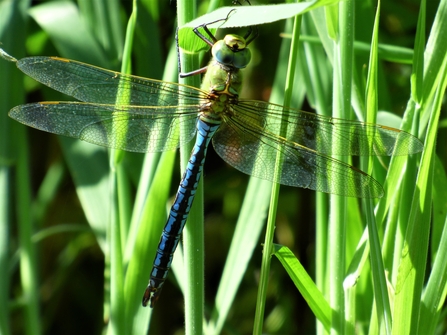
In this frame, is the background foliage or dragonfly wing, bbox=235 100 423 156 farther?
the background foliage

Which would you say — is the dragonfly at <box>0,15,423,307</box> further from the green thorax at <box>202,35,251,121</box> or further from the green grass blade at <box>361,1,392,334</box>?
the green grass blade at <box>361,1,392,334</box>

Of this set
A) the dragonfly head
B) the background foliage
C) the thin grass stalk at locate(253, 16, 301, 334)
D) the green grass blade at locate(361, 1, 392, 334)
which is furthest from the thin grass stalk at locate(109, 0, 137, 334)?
the green grass blade at locate(361, 1, 392, 334)

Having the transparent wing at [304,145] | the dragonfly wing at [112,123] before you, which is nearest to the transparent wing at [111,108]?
the dragonfly wing at [112,123]

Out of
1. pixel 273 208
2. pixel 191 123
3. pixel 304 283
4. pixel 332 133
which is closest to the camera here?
pixel 273 208

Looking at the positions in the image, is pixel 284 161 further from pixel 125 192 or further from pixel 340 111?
pixel 125 192

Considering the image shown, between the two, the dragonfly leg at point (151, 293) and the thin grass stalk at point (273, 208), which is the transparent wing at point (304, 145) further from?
the dragonfly leg at point (151, 293)

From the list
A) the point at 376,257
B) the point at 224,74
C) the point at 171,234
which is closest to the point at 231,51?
the point at 224,74

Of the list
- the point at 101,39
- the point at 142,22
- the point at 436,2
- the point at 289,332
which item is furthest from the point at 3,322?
the point at 436,2
